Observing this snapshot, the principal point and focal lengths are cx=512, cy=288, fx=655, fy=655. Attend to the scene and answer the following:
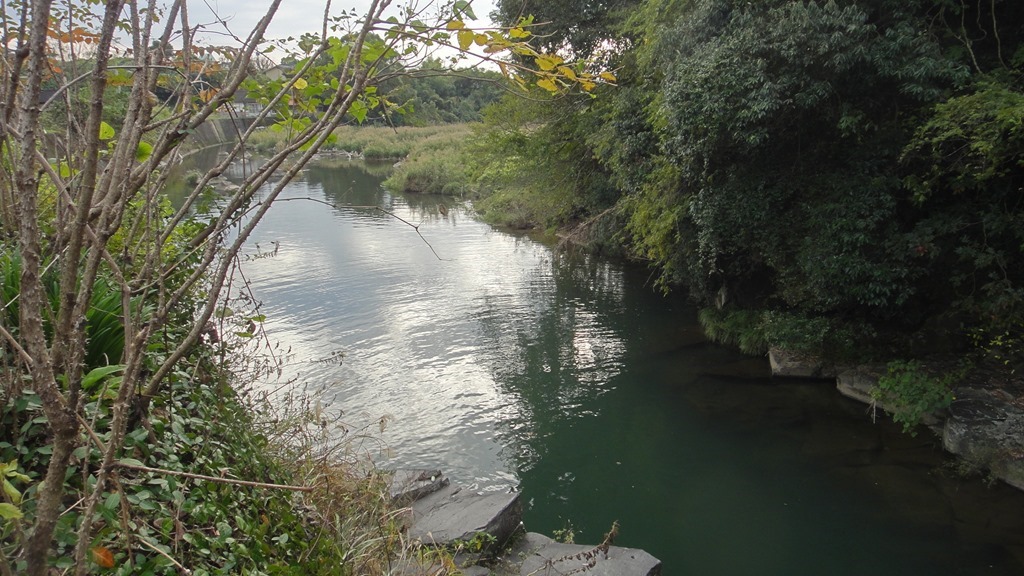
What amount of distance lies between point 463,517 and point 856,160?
19.9 ft

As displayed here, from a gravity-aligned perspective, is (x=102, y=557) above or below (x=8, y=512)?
below

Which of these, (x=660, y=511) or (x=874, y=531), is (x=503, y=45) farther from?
(x=874, y=531)

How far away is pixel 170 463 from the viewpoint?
285 centimetres

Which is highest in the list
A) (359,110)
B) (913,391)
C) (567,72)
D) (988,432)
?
(567,72)

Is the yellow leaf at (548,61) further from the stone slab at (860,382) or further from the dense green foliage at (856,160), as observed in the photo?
the stone slab at (860,382)

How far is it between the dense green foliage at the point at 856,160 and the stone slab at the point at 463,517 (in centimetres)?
478

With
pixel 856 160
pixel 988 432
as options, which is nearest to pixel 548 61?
pixel 856 160

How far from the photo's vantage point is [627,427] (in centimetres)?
783

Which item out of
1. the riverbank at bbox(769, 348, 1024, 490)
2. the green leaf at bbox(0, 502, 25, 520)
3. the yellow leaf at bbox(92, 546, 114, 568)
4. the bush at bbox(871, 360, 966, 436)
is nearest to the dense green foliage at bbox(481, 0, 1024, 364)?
the riverbank at bbox(769, 348, 1024, 490)

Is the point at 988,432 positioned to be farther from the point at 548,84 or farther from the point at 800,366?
the point at 548,84

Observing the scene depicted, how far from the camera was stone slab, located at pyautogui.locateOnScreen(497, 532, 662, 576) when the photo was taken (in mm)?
4355

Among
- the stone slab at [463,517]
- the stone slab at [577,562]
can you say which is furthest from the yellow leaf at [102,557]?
the stone slab at [577,562]

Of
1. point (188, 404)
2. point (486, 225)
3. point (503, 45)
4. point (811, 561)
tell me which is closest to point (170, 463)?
point (188, 404)

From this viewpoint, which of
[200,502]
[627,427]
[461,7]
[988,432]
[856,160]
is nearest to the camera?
[461,7]
